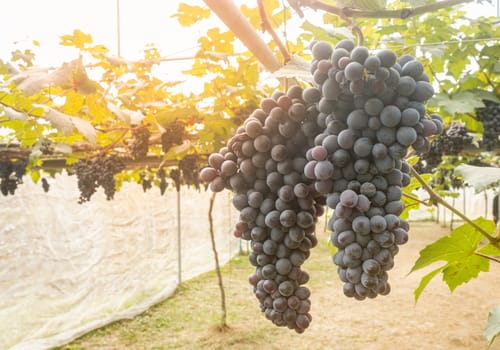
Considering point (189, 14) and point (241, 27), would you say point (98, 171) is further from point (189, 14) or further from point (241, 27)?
point (241, 27)

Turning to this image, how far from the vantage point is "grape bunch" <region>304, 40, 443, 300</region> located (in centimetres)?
61

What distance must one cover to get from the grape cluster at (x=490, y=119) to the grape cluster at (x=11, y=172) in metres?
4.00

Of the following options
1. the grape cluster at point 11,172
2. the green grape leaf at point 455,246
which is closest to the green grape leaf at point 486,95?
the green grape leaf at point 455,246

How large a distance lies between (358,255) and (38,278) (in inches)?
220

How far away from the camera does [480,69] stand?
2605 mm

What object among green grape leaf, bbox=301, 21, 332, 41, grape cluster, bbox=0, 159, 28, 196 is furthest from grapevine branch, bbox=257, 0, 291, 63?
grape cluster, bbox=0, 159, 28, 196

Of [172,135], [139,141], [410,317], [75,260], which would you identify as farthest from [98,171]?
[410,317]

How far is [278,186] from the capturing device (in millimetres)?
732

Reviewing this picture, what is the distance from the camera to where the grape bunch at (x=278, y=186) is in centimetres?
71

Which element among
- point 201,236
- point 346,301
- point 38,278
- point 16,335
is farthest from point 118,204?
point 346,301

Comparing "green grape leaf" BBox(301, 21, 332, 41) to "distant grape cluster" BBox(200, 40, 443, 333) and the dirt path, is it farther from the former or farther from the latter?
the dirt path

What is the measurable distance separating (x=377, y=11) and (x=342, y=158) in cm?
29

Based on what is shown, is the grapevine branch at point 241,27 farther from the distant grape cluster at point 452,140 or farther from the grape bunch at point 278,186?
the distant grape cluster at point 452,140

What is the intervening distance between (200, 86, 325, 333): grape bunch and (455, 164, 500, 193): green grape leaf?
406 millimetres
